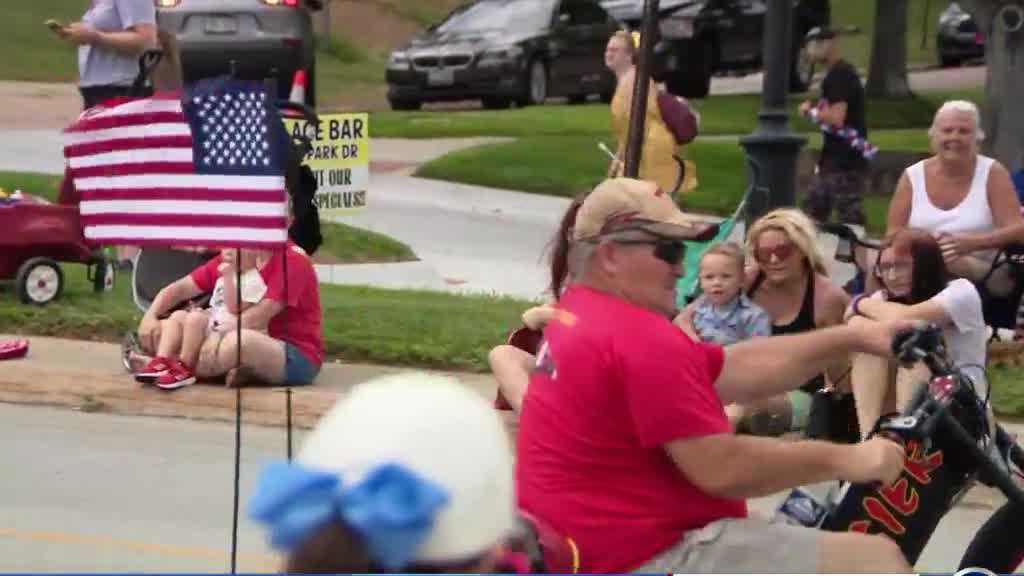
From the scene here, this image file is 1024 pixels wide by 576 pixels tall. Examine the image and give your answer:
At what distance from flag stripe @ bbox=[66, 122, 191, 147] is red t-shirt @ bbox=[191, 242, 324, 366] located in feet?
8.21

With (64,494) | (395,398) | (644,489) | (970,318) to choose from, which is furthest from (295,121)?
(395,398)

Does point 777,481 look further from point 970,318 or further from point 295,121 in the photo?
point 295,121

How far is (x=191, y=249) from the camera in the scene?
37.6ft

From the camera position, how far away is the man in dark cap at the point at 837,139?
1527 centimetres

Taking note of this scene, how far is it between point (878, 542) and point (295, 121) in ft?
24.3

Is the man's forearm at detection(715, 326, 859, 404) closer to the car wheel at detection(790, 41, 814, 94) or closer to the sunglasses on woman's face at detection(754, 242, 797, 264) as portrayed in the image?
the sunglasses on woman's face at detection(754, 242, 797, 264)

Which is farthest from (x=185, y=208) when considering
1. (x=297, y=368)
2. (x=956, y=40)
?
(x=956, y=40)

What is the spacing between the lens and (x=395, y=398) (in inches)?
119

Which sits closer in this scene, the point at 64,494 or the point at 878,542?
the point at 878,542

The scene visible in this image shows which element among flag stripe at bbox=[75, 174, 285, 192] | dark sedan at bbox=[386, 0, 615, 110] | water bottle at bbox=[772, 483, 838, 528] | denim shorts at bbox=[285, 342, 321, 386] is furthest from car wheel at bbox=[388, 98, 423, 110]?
water bottle at bbox=[772, 483, 838, 528]

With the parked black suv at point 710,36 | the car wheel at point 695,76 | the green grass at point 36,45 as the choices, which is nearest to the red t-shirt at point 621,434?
the parked black suv at point 710,36

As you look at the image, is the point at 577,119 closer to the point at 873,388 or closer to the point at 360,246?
the point at 360,246

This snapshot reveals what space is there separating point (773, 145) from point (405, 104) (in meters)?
16.0

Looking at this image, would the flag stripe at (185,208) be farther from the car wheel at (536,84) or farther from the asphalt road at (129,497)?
the car wheel at (536,84)
